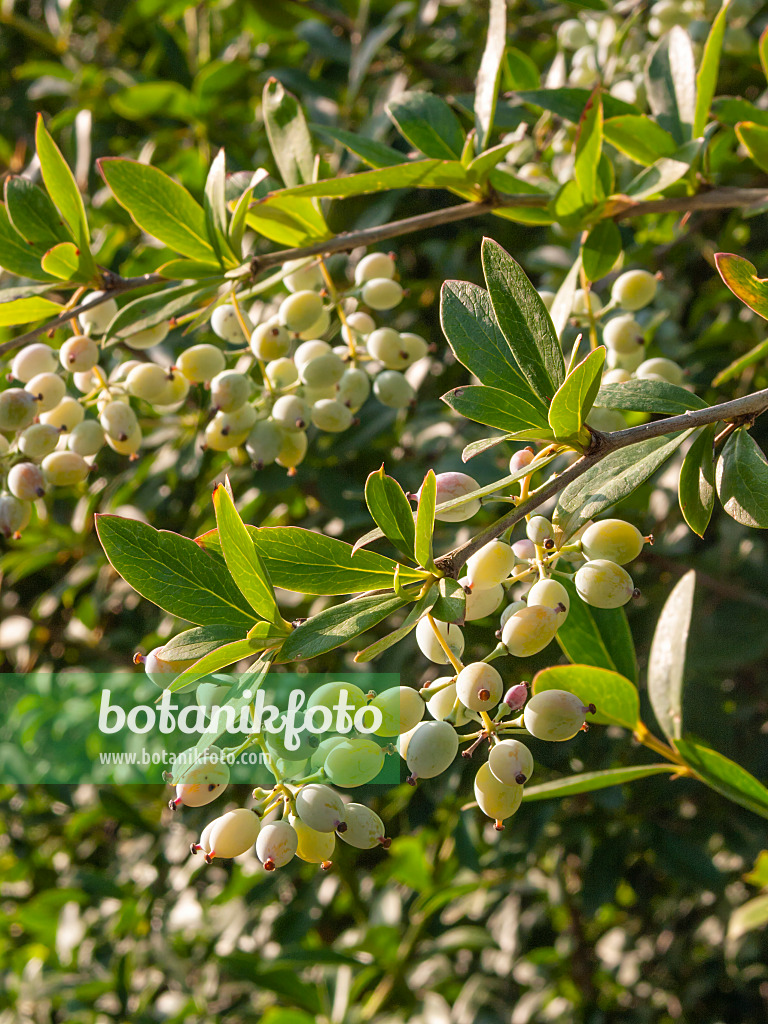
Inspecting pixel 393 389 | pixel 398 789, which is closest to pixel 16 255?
pixel 393 389

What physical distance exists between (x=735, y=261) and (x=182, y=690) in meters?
0.44

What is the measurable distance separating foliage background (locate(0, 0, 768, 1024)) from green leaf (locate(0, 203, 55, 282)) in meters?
0.31

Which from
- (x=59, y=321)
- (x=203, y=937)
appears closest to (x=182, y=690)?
(x=59, y=321)

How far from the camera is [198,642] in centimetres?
51

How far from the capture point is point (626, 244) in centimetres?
105

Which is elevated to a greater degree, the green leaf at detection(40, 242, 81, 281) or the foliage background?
the green leaf at detection(40, 242, 81, 281)

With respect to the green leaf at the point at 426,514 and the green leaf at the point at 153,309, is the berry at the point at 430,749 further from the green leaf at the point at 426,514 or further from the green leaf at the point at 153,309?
the green leaf at the point at 153,309

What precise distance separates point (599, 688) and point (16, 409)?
1.71ft

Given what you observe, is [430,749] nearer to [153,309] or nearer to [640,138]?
[153,309]

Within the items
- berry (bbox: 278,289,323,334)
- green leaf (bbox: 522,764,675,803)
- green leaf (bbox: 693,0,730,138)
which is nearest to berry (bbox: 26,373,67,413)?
berry (bbox: 278,289,323,334)

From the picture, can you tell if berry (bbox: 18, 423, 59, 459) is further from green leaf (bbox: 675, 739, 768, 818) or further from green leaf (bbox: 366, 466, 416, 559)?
green leaf (bbox: 675, 739, 768, 818)

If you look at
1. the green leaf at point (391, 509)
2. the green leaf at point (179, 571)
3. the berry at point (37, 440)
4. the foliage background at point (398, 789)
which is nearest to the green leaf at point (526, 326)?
the green leaf at point (391, 509)

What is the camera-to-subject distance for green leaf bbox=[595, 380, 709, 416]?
53 centimetres

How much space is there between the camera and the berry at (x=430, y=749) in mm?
479
